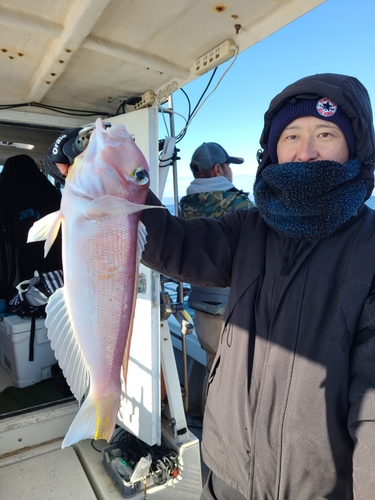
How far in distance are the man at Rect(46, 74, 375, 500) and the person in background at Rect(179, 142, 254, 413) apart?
71.1 inches

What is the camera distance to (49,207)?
4262 mm

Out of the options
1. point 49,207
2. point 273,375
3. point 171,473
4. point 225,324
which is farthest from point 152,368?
point 49,207

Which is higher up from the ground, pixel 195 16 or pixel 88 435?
pixel 195 16

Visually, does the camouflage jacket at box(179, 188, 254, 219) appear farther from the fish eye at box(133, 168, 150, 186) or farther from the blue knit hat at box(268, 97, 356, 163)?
the fish eye at box(133, 168, 150, 186)

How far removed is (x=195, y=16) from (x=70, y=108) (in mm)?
1794

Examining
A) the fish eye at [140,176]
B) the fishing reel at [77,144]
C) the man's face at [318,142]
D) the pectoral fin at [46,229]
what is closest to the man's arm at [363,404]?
the man's face at [318,142]

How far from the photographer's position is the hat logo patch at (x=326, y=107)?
151cm

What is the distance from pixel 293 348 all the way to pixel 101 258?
820mm

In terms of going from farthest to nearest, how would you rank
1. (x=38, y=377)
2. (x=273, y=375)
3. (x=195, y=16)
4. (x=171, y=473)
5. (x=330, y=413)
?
(x=38, y=377), (x=171, y=473), (x=195, y=16), (x=273, y=375), (x=330, y=413)

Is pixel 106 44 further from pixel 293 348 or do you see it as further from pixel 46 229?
pixel 293 348

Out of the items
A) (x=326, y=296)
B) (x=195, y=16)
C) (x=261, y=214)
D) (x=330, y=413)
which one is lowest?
(x=330, y=413)

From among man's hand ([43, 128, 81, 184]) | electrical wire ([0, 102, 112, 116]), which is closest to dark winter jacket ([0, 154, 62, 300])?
electrical wire ([0, 102, 112, 116])

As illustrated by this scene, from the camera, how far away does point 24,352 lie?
12.9ft

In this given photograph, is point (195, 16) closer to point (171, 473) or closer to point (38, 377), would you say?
point (171, 473)
